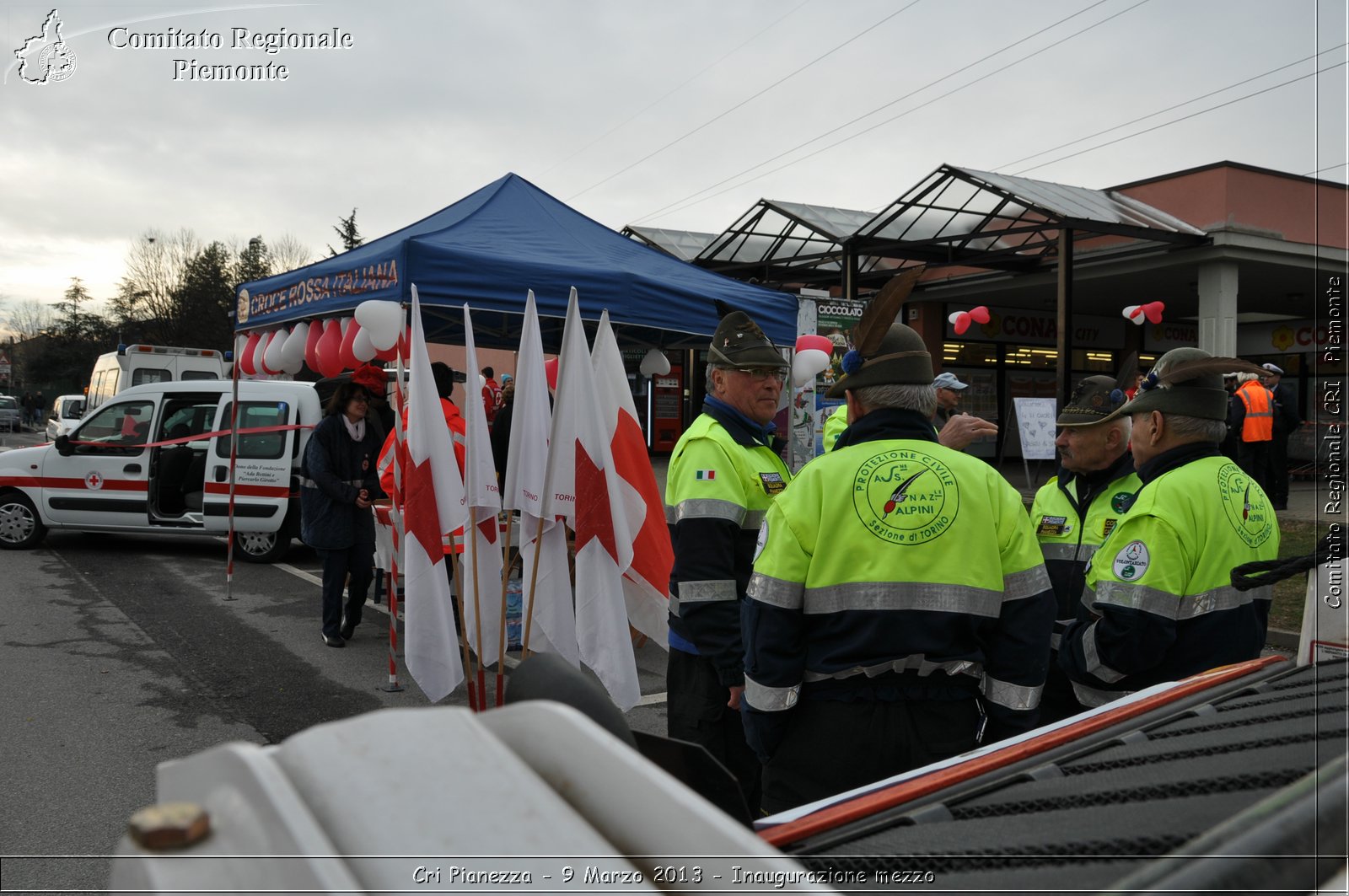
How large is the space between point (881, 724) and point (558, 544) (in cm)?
317

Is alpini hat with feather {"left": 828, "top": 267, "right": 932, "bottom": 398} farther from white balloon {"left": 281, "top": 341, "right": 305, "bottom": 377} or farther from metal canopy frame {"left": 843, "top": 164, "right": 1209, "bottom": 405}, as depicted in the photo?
metal canopy frame {"left": 843, "top": 164, "right": 1209, "bottom": 405}

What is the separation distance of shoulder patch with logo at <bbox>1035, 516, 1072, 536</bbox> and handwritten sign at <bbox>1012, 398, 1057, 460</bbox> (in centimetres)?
1171

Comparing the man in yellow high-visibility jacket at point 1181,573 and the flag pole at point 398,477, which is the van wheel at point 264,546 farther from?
the man in yellow high-visibility jacket at point 1181,573

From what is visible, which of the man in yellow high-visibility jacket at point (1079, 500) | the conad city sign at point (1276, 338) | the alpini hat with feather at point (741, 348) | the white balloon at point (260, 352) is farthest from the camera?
Answer: the conad city sign at point (1276, 338)

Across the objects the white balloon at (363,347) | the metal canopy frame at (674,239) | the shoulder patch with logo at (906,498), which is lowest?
the shoulder patch with logo at (906,498)

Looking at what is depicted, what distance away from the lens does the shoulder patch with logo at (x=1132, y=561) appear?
104 inches


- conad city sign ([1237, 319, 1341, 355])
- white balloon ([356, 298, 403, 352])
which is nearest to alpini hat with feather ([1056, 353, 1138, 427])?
white balloon ([356, 298, 403, 352])

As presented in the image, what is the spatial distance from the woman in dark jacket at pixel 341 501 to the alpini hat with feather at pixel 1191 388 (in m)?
5.57

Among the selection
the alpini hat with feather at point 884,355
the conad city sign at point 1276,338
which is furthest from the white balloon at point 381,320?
the conad city sign at point 1276,338

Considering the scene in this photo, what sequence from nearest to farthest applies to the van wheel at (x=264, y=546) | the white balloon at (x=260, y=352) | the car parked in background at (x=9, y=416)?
1. the white balloon at (x=260, y=352)
2. the van wheel at (x=264, y=546)
3. the car parked in background at (x=9, y=416)

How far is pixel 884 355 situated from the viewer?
8.62 ft

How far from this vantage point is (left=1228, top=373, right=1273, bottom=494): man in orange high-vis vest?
1246 centimetres

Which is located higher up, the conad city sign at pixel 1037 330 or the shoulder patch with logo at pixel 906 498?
the conad city sign at pixel 1037 330

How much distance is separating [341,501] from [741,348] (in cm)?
435
